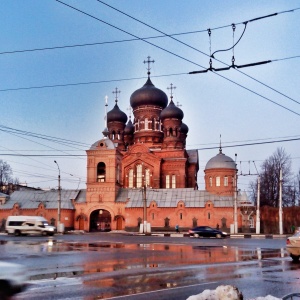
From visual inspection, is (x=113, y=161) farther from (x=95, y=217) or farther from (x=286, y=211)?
(x=286, y=211)

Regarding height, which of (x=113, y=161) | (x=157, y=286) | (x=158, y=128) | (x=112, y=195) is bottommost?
(x=157, y=286)

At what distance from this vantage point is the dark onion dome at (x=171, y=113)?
65.4 meters

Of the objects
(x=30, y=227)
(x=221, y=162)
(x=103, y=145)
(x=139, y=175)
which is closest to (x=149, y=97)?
(x=139, y=175)

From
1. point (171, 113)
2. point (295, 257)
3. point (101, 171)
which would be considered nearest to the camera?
point (295, 257)

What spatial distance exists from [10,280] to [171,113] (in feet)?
189

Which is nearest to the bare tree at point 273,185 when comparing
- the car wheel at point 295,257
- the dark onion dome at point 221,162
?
the dark onion dome at point 221,162

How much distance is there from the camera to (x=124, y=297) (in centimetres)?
911

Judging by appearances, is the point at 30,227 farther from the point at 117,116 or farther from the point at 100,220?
the point at 117,116

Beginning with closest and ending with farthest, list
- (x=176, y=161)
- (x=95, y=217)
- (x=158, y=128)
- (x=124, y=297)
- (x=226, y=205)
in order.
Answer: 1. (x=124, y=297)
2. (x=226, y=205)
3. (x=95, y=217)
4. (x=176, y=161)
5. (x=158, y=128)

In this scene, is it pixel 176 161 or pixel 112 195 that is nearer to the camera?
pixel 112 195

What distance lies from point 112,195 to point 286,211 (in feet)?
72.3

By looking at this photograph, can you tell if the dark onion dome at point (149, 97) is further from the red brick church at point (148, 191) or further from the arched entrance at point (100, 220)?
the arched entrance at point (100, 220)

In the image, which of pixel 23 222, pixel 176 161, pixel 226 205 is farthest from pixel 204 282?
pixel 176 161

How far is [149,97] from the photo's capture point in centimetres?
6719
